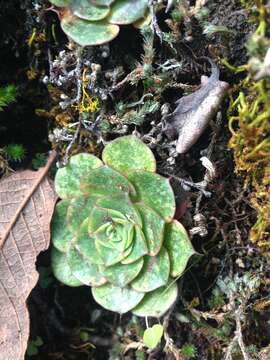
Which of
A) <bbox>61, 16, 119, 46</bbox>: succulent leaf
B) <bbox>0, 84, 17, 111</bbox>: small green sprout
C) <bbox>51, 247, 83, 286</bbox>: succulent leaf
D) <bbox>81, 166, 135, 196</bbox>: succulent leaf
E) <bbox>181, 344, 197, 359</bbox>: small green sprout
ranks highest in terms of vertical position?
<bbox>61, 16, 119, 46</bbox>: succulent leaf

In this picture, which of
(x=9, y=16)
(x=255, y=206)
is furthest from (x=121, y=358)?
(x=9, y=16)

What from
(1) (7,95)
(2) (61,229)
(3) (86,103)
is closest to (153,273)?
(2) (61,229)

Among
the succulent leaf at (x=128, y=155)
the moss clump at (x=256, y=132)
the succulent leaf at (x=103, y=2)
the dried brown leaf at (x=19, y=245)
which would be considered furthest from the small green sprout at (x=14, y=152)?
the moss clump at (x=256, y=132)

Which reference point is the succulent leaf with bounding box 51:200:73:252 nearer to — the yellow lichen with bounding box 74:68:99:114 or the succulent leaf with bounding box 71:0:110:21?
the yellow lichen with bounding box 74:68:99:114

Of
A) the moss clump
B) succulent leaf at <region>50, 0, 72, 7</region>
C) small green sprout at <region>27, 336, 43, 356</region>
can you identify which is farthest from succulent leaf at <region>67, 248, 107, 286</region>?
succulent leaf at <region>50, 0, 72, 7</region>

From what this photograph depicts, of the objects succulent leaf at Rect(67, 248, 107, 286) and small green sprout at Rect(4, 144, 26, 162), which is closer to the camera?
succulent leaf at Rect(67, 248, 107, 286)

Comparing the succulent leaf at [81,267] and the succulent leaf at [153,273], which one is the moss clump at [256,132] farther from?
the succulent leaf at [81,267]

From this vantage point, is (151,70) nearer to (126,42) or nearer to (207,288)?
(126,42)
